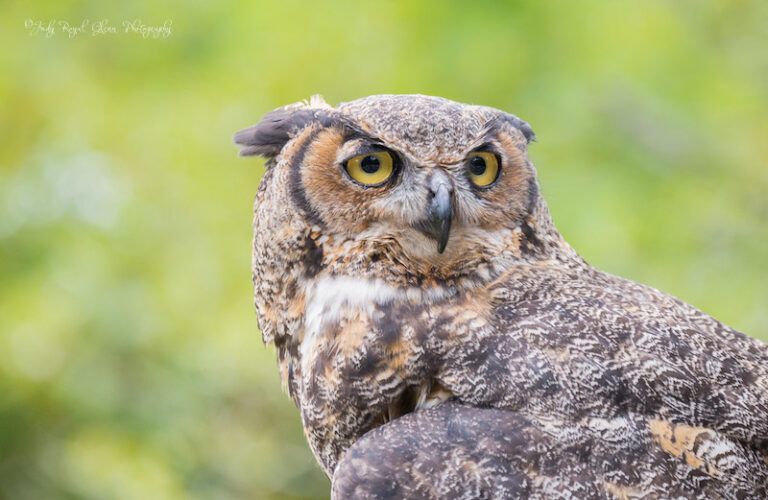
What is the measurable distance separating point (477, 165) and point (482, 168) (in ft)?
0.06

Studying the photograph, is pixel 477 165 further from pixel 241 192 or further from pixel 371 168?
pixel 241 192

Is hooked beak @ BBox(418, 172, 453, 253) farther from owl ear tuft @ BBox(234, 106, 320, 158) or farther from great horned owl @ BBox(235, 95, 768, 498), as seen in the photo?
owl ear tuft @ BBox(234, 106, 320, 158)

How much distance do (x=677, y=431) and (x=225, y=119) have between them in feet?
10.9

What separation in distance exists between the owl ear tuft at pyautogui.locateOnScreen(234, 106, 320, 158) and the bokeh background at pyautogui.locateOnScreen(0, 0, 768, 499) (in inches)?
65.5

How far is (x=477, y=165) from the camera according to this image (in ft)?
8.16

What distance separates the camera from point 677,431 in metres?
2.08

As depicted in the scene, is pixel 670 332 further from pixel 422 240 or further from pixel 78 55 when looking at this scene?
pixel 78 55

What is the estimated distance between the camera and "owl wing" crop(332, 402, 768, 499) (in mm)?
2023

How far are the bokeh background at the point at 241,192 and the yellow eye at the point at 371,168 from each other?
1.81 metres

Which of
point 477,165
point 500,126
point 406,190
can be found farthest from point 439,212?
point 500,126

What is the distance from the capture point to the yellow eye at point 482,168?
2.47 metres

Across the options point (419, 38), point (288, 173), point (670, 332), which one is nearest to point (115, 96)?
point (419, 38)

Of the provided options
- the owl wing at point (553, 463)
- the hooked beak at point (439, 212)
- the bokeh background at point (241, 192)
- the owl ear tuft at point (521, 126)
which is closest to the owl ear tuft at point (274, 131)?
the hooked beak at point (439, 212)

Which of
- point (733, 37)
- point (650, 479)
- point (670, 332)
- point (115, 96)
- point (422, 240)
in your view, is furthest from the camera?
point (115, 96)
